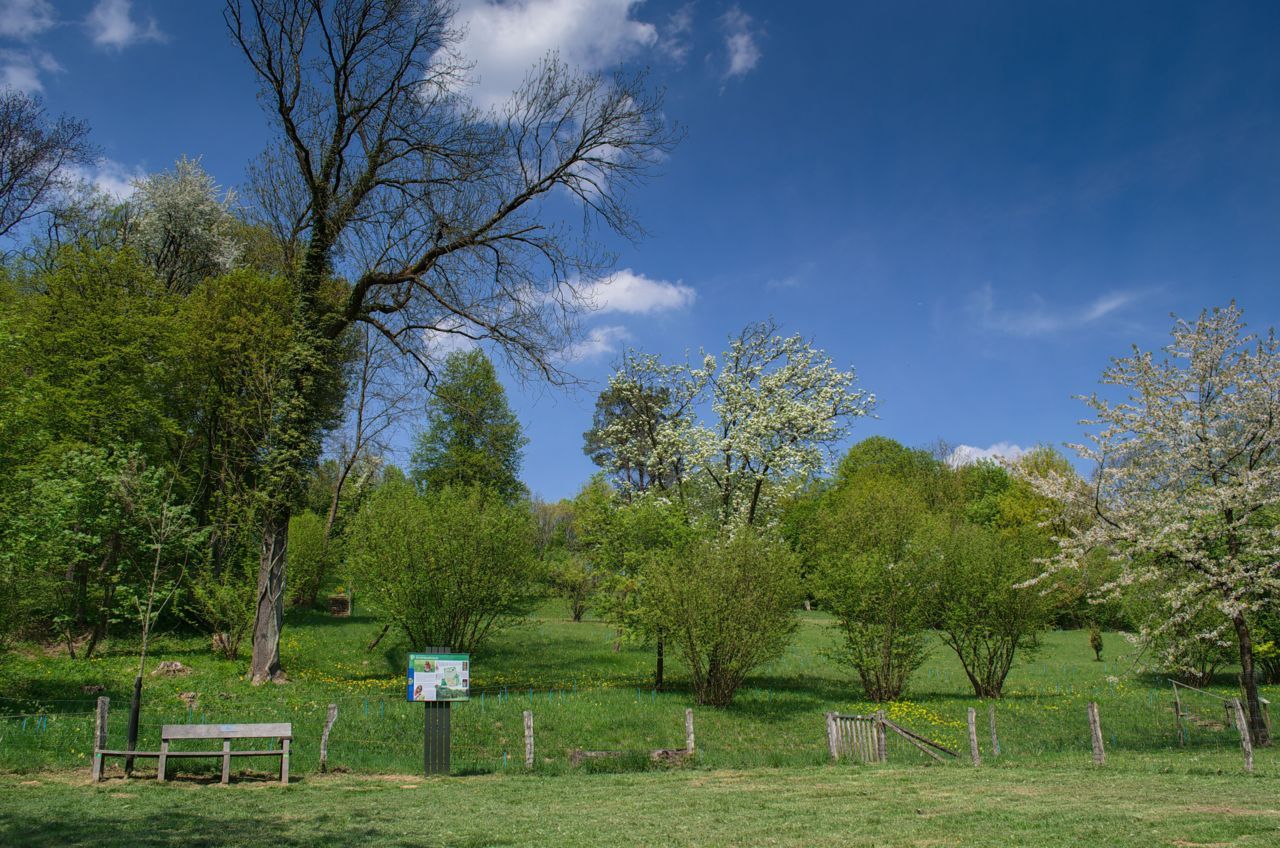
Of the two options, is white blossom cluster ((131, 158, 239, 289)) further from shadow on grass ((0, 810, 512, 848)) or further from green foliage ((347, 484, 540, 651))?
shadow on grass ((0, 810, 512, 848))

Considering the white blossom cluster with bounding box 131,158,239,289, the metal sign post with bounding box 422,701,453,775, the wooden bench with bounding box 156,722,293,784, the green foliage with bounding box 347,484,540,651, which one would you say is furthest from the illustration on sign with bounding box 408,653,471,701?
the white blossom cluster with bounding box 131,158,239,289

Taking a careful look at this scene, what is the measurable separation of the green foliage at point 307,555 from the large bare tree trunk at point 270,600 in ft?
40.7

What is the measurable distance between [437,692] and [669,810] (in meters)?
5.75

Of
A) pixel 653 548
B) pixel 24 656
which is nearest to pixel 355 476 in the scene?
pixel 24 656

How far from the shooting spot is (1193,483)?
17.8 metres

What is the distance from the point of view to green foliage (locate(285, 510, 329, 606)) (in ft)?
114

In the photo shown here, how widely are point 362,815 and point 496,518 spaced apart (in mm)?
15833

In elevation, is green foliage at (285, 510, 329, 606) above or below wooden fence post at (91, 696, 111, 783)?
above

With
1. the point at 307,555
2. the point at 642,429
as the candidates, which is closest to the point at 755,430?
the point at 642,429

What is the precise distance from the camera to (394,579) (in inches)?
953

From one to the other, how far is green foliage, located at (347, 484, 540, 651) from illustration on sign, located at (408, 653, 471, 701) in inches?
388

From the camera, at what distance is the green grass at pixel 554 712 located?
47.8 ft

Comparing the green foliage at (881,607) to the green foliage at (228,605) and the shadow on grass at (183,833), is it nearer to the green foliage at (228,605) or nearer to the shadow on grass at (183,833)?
the green foliage at (228,605)

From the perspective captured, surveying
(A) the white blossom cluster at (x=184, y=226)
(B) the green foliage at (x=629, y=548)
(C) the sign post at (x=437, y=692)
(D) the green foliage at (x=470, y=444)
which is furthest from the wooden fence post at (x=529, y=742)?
(D) the green foliage at (x=470, y=444)
